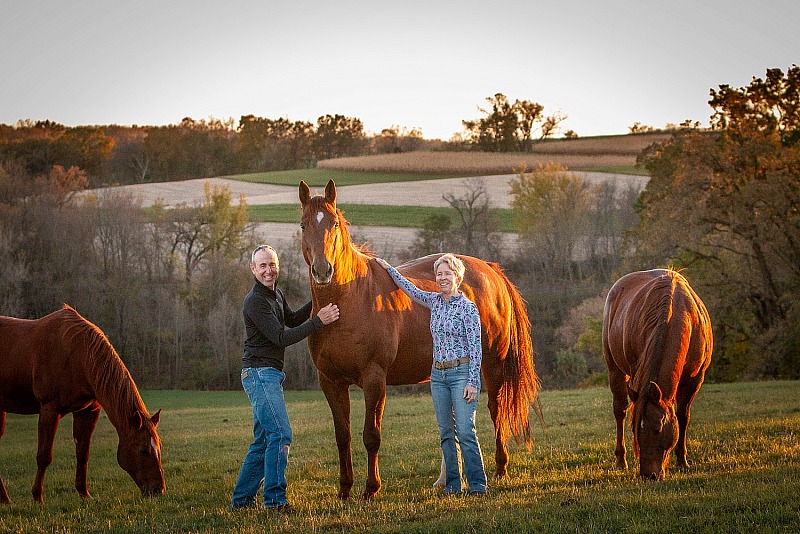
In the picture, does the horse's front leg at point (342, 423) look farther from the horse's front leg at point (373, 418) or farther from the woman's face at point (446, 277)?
the woman's face at point (446, 277)

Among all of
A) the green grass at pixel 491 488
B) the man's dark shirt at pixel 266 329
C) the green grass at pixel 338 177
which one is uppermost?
the green grass at pixel 338 177

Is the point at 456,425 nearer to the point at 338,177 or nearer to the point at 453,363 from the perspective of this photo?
the point at 453,363

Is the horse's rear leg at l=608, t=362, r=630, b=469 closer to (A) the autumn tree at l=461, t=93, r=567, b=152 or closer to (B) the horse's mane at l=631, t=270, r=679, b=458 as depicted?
(B) the horse's mane at l=631, t=270, r=679, b=458

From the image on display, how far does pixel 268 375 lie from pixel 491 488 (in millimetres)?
2477

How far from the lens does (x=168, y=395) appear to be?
3741cm

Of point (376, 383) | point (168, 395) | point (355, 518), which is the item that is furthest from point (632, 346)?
point (168, 395)

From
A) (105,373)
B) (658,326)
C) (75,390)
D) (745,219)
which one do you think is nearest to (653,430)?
(658,326)

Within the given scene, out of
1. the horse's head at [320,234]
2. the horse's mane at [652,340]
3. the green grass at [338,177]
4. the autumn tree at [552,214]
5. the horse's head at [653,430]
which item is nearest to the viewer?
the horse's head at [320,234]

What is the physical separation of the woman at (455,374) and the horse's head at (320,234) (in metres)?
1.04

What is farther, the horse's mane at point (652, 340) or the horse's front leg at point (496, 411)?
Result: the horse's front leg at point (496, 411)

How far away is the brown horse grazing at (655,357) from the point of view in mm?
7395

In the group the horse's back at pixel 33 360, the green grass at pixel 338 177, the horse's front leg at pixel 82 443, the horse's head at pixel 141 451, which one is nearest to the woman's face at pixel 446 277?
the horse's head at pixel 141 451

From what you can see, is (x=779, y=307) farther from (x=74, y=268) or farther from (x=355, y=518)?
(x=74, y=268)

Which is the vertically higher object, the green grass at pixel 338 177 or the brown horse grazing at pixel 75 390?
the green grass at pixel 338 177
